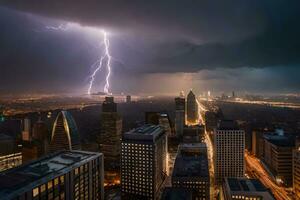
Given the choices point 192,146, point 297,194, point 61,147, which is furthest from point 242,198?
point 61,147

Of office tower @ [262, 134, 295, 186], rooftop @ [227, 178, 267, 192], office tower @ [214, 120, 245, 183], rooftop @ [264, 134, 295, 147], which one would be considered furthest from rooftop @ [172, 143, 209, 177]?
rooftop @ [264, 134, 295, 147]

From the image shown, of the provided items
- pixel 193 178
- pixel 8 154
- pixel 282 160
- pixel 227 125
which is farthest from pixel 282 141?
pixel 8 154

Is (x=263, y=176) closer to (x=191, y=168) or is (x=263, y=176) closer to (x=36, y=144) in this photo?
(x=191, y=168)

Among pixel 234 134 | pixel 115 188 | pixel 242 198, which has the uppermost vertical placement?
pixel 234 134

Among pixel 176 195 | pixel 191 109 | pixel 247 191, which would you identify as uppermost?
pixel 191 109

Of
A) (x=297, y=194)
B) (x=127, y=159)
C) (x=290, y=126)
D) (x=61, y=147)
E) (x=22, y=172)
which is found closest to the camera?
(x=22, y=172)

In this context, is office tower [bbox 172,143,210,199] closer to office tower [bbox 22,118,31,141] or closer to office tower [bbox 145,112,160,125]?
office tower [bbox 145,112,160,125]

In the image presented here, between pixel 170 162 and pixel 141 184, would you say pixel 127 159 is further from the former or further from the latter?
pixel 170 162
